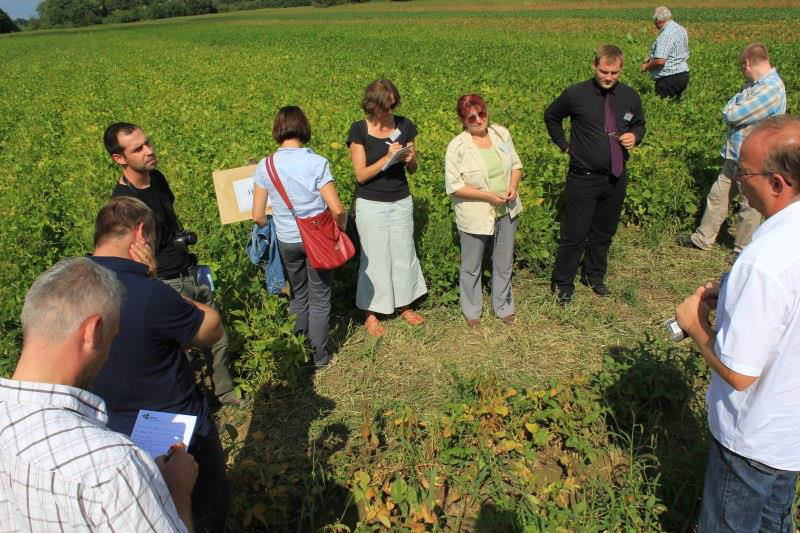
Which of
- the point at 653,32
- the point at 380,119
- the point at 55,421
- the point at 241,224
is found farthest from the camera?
the point at 653,32

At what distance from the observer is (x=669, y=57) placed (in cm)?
1079

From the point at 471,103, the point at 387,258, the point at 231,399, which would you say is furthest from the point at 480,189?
the point at 231,399

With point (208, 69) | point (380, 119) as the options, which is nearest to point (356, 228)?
point (380, 119)

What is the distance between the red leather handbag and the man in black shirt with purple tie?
214 centimetres

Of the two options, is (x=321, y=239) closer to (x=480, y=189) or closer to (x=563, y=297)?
(x=480, y=189)

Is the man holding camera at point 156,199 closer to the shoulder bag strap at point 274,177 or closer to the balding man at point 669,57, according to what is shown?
the shoulder bag strap at point 274,177

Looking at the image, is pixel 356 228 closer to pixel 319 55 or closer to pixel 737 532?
pixel 737 532

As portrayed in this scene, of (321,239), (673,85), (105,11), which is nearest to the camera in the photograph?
(321,239)

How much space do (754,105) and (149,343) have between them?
559cm

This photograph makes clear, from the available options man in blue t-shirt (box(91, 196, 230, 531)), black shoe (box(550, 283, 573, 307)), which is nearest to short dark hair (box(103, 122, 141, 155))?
man in blue t-shirt (box(91, 196, 230, 531))

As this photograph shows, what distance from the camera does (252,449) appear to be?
3.70 m

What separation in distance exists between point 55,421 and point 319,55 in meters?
24.3

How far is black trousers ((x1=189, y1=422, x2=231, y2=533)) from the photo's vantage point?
2.52 metres

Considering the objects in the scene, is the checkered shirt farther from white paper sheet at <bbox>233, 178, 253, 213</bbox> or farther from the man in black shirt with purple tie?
white paper sheet at <bbox>233, 178, 253, 213</bbox>
